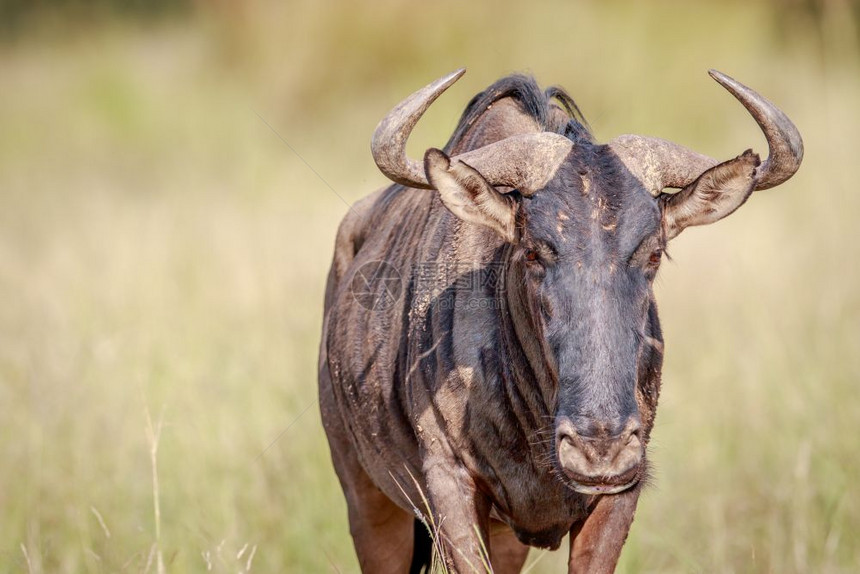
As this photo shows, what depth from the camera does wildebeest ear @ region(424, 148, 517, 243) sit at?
A: 3.80 meters

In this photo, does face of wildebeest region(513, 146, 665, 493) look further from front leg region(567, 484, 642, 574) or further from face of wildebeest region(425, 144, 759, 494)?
front leg region(567, 484, 642, 574)

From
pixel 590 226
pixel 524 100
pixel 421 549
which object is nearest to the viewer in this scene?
pixel 590 226

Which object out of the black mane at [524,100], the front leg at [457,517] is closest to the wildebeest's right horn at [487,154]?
the black mane at [524,100]

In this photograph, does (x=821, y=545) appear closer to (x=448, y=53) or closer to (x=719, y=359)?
(x=719, y=359)

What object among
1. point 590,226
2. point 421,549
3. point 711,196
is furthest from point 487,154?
point 421,549

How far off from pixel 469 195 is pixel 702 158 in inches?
33.8

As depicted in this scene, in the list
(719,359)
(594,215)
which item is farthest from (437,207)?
(719,359)

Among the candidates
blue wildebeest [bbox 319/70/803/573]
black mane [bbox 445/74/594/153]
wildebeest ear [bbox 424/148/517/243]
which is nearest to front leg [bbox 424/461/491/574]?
blue wildebeest [bbox 319/70/803/573]

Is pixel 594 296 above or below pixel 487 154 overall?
below

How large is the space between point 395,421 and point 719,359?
393 centimetres

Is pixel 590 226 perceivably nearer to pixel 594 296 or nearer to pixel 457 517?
pixel 594 296

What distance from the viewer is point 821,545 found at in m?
6.07

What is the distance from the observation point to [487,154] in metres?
4.02

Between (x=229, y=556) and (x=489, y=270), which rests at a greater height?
(x=489, y=270)
